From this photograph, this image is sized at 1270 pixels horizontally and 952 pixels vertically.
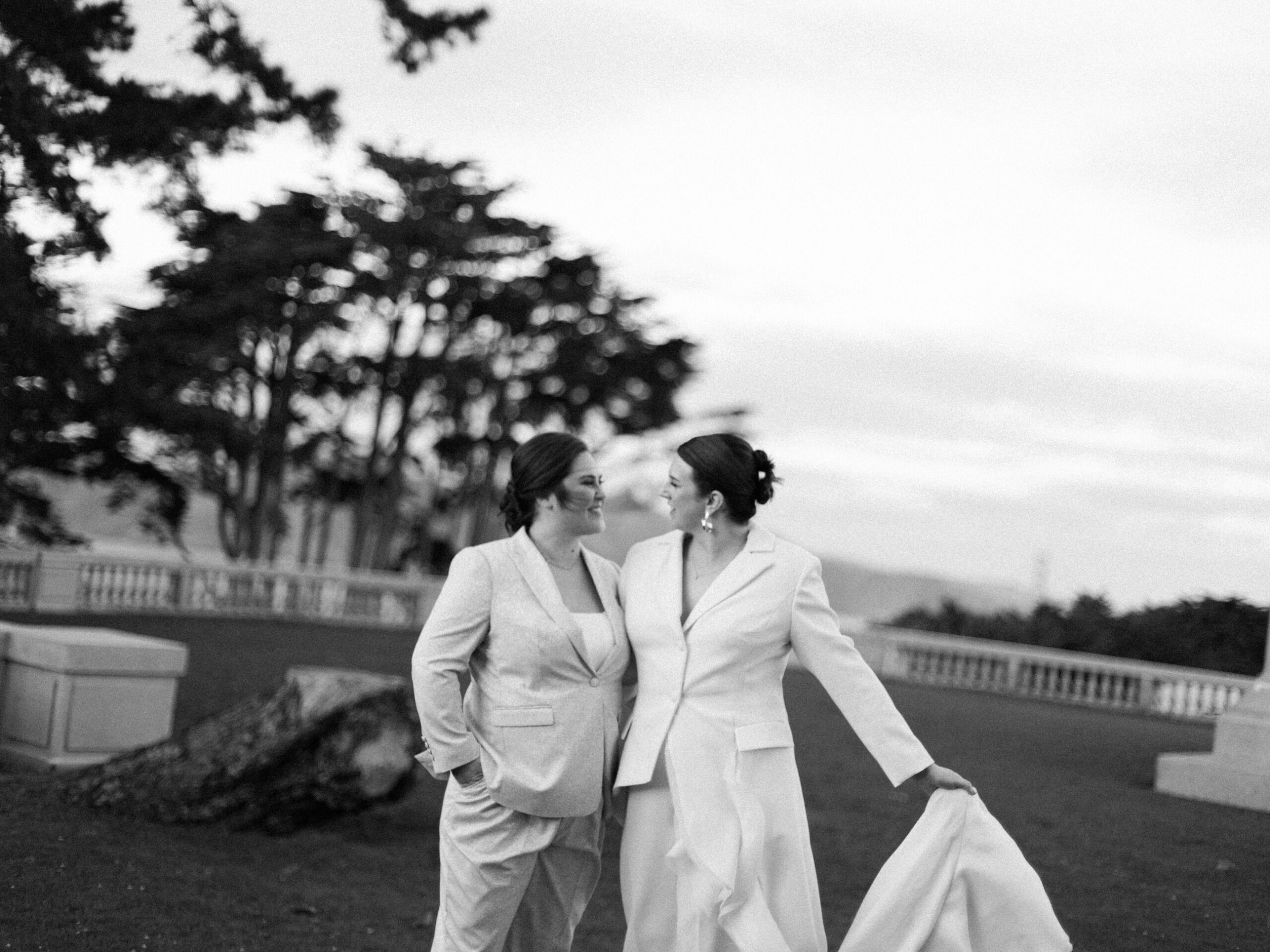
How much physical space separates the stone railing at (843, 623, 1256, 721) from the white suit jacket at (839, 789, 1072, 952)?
524 inches

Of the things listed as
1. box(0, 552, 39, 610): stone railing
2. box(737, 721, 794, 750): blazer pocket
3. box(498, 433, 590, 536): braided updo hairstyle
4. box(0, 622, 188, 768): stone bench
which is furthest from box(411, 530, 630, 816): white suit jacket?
box(0, 552, 39, 610): stone railing

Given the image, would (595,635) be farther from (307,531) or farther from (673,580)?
(307,531)

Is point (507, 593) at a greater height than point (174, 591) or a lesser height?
greater

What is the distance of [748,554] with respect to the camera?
14.4 feet

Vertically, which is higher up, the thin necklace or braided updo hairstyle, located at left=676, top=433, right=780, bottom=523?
braided updo hairstyle, located at left=676, top=433, right=780, bottom=523

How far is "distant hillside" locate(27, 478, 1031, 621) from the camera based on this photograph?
4169 cm

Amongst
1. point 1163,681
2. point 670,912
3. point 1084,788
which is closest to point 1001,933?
point 670,912

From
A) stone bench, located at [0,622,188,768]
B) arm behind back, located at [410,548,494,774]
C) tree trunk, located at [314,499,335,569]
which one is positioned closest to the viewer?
arm behind back, located at [410,548,494,774]

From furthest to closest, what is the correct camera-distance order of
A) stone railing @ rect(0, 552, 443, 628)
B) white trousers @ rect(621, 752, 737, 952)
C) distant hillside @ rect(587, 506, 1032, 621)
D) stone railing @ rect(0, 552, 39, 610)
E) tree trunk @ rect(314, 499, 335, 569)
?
distant hillside @ rect(587, 506, 1032, 621)
tree trunk @ rect(314, 499, 335, 569)
stone railing @ rect(0, 552, 443, 628)
stone railing @ rect(0, 552, 39, 610)
white trousers @ rect(621, 752, 737, 952)

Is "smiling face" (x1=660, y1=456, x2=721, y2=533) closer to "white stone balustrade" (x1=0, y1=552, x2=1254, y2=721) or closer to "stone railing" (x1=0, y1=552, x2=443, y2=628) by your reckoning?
"white stone balustrade" (x1=0, y1=552, x2=1254, y2=721)

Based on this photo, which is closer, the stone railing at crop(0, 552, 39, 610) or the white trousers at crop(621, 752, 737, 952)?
the white trousers at crop(621, 752, 737, 952)

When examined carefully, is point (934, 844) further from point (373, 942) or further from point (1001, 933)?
point (373, 942)

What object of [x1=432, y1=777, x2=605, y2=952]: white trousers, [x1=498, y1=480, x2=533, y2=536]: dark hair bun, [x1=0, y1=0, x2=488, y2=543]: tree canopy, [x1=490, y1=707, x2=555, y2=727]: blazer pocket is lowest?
[x1=432, y1=777, x2=605, y2=952]: white trousers

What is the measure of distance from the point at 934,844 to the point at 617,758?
3.19 feet
